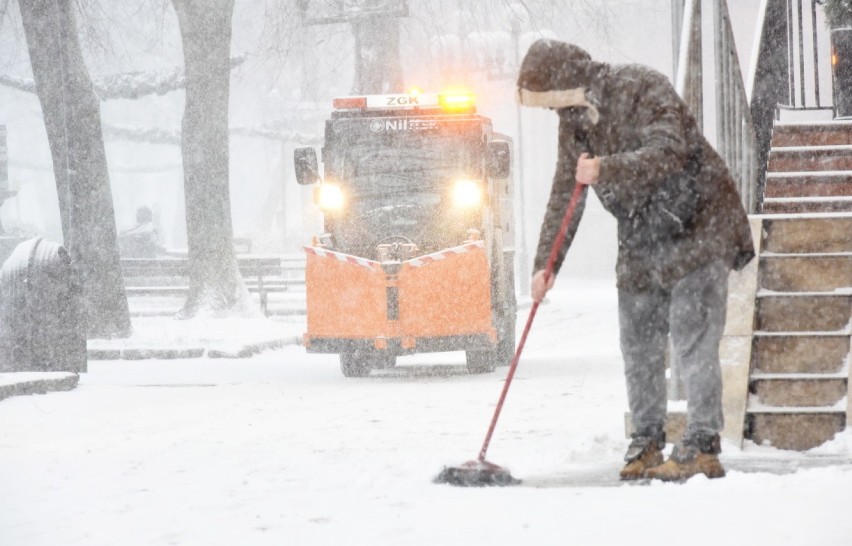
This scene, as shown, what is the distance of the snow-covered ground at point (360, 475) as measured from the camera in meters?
5.08

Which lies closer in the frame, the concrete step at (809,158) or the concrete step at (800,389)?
the concrete step at (800,389)

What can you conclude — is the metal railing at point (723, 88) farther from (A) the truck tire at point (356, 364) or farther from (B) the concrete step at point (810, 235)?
(A) the truck tire at point (356, 364)

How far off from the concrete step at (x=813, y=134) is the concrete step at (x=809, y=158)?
0.19 m

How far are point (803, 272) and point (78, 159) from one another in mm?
12632

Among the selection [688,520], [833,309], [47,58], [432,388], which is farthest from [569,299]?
[688,520]

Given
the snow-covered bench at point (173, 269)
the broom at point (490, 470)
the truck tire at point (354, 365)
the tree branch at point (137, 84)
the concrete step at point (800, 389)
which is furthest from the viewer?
the tree branch at point (137, 84)

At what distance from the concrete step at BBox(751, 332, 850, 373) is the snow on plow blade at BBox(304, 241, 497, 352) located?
6711 mm

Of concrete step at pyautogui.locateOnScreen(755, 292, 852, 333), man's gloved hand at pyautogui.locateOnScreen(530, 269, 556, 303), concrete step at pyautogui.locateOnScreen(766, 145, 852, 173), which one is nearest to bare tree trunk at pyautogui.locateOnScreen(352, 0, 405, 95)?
concrete step at pyautogui.locateOnScreen(766, 145, 852, 173)

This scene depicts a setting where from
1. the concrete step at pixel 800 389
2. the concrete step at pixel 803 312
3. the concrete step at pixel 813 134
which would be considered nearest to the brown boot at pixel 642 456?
the concrete step at pixel 800 389

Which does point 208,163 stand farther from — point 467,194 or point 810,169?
point 810,169

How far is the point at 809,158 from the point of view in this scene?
30.5 ft

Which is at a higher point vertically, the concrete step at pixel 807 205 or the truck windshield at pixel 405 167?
the concrete step at pixel 807 205

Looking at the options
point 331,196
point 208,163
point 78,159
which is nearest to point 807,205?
point 331,196

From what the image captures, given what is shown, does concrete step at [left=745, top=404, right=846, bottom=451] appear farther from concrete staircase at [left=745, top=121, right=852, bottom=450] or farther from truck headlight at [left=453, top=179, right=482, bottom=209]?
truck headlight at [left=453, top=179, right=482, bottom=209]
